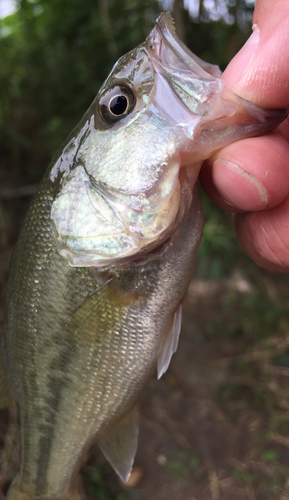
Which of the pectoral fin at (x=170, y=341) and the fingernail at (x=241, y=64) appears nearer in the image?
the fingernail at (x=241, y=64)

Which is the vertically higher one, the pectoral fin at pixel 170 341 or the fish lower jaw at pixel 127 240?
the fish lower jaw at pixel 127 240

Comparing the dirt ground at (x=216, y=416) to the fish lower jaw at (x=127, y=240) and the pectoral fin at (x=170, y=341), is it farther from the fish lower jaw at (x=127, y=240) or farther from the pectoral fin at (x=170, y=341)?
the fish lower jaw at (x=127, y=240)

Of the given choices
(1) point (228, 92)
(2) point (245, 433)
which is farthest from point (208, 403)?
(1) point (228, 92)

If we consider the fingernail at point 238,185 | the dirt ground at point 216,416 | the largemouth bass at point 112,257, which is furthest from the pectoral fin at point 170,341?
the dirt ground at point 216,416

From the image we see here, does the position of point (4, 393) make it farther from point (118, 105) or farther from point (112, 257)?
point (118, 105)

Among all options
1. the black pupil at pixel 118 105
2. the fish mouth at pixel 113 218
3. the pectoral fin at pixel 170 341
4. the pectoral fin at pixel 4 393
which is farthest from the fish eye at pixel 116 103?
the pectoral fin at pixel 4 393

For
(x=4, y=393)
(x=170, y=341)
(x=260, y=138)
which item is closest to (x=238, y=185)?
(x=260, y=138)

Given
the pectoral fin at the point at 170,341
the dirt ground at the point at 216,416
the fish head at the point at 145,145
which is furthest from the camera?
the dirt ground at the point at 216,416

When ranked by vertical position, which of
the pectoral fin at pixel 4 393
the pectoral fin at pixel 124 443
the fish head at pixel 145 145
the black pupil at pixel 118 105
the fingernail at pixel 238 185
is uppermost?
the black pupil at pixel 118 105

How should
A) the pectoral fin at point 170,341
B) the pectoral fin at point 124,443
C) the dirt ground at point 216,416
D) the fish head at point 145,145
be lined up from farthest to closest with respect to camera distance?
the dirt ground at point 216,416 < the pectoral fin at point 124,443 < the pectoral fin at point 170,341 < the fish head at point 145,145
